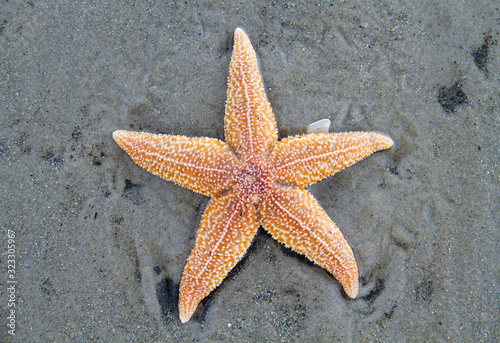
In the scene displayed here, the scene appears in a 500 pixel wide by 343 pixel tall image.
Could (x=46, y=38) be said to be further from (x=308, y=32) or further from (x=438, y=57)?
(x=438, y=57)

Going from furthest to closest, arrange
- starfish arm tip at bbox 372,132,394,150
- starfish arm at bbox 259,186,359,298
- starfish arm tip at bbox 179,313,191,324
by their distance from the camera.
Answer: starfish arm tip at bbox 372,132,394,150, starfish arm tip at bbox 179,313,191,324, starfish arm at bbox 259,186,359,298

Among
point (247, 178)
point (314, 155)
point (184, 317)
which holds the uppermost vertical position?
point (314, 155)

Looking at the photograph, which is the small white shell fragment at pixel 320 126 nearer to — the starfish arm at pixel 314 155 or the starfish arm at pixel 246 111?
the starfish arm at pixel 314 155

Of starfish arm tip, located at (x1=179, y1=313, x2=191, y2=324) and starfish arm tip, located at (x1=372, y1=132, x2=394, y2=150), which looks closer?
starfish arm tip, located at (x1=179, y1=313, x2=191, y2=324)

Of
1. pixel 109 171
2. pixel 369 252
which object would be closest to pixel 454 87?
pixel 369 252

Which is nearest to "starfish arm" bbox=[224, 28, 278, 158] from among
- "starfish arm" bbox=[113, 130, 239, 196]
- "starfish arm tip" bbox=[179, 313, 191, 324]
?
"starfish arm" bbox=[113, 130, 239, 196]

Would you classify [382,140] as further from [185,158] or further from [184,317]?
[184,317]

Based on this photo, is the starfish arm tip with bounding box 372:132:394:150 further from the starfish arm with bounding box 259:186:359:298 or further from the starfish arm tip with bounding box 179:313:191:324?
the starfish arm tip with bounding box 179:313:191:324

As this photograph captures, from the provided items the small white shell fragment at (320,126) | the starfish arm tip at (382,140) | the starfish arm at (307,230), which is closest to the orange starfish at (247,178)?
the starfish arm at (307,230)

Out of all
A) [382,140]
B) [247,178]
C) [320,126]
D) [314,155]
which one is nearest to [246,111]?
[247,178]
